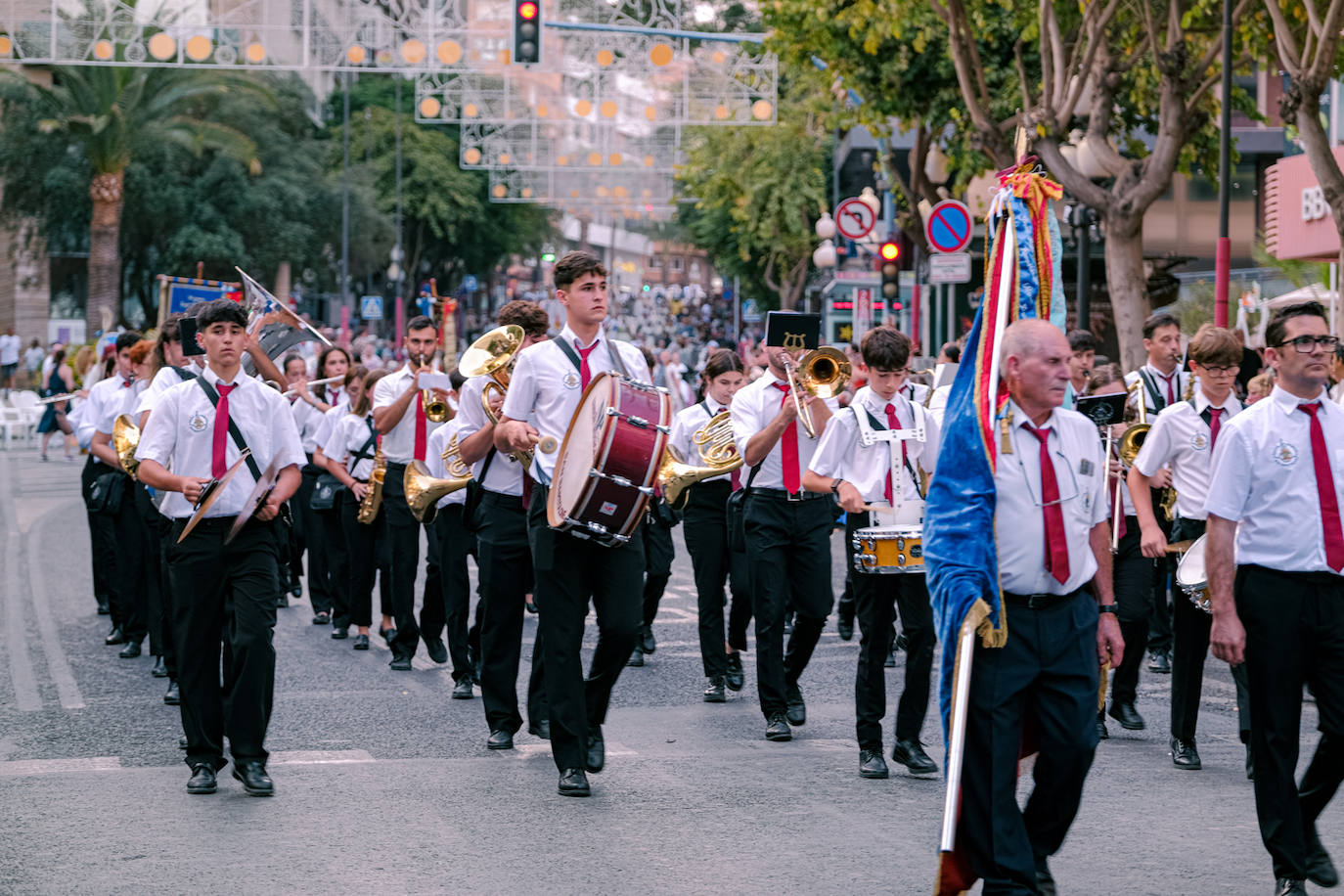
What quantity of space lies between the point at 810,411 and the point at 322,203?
49047 millimetres

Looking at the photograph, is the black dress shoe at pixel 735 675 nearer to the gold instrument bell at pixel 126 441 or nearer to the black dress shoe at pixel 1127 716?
the black dress shoe at pixel 1127 716

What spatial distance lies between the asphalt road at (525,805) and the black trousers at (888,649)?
0.26 m

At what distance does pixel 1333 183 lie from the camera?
49.1 feet

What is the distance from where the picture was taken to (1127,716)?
370 inches

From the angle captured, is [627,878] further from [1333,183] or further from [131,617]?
[1333,183]

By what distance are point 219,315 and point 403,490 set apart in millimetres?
4036

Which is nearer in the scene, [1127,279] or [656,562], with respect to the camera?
[656,562]

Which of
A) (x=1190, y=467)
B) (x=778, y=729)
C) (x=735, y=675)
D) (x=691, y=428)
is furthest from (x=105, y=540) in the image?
(x=1190, y=467)

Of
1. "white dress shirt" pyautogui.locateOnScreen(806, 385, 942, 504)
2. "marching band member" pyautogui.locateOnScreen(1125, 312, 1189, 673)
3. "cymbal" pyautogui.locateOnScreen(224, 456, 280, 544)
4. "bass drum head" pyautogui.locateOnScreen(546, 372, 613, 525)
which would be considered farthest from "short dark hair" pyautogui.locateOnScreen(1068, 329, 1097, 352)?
"cymbal" pyautogui.locateOnScreen(224, 456, 280, 544)

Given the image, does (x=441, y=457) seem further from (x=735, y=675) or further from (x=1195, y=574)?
(x=1195, y=574)

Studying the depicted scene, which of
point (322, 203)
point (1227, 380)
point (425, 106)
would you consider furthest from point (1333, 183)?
point (322, 203)

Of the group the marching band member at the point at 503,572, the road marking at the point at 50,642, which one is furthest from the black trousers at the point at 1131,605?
the road marking at the point at 50,642

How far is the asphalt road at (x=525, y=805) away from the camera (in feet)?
20.9

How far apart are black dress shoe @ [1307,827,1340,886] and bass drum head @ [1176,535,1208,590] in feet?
4.81
